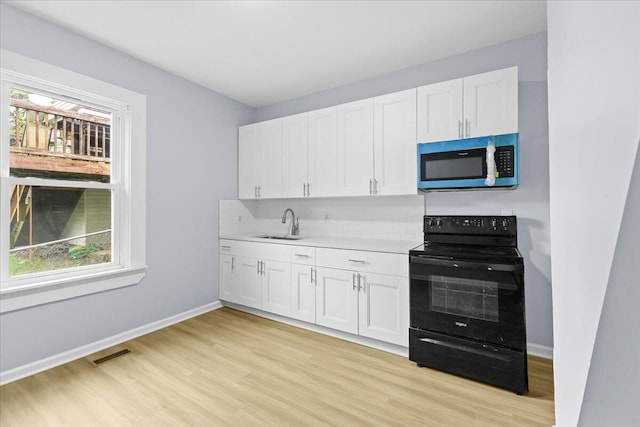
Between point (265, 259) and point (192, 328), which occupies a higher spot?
point (265, 259)

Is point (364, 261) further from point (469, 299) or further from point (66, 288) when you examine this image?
point (66, 288)

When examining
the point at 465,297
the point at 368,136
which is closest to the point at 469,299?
the point at 465,297

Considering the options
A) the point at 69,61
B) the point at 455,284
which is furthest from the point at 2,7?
the point at 455,284

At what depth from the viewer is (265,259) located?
330 cm

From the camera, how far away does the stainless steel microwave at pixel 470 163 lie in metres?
2.34

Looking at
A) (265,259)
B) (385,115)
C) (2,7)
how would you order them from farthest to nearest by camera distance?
1. (265,259)
2. (385,115)
3. (2,7)

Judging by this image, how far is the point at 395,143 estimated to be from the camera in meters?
2.79

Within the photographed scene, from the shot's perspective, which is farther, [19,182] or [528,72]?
[528,72]

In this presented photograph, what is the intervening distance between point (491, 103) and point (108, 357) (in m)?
3.62

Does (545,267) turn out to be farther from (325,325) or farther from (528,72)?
(325,325)

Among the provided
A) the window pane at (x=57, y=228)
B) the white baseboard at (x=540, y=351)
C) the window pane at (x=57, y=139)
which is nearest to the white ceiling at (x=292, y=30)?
the window pane at (x=57, y=139)

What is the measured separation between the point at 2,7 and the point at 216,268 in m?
2.76

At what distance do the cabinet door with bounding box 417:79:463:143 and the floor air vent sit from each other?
3.06 meters

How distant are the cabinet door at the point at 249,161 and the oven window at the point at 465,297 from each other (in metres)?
2.35
